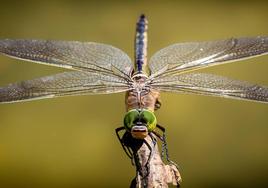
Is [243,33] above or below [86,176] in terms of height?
above

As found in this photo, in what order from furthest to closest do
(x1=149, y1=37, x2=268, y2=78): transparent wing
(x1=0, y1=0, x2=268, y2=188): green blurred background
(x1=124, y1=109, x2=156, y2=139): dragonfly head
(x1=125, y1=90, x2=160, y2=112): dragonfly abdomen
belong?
(x1=0, y1=0, x2=268, y2=188): green blurred background, (x1=149, y1=37, x2=268, y2=78): transparent wing, (x1=125, y1=90, x2=160, y2=112): dragonfly abdomen, (x1=124, y1=109, x2=156, y2=139): dragonfly head

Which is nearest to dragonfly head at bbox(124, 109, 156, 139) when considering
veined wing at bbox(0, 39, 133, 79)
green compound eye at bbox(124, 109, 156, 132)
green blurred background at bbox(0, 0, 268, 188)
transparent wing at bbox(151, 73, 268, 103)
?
green compound eye at bbox(124, 109, 156, 132)

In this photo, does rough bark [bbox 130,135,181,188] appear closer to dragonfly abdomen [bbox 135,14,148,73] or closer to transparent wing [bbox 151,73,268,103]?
transparent wing [bbox 151,73,268,103]

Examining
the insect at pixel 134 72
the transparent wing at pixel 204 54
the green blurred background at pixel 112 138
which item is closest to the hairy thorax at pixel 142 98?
the insect at pixel 134 72

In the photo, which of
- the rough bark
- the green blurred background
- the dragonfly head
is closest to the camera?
the rough bark

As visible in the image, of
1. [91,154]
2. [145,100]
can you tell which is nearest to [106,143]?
[91,154]

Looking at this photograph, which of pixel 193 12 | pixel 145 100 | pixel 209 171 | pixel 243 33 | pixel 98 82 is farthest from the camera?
pixel 193 12

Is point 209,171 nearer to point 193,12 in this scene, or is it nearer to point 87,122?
point 87,122
